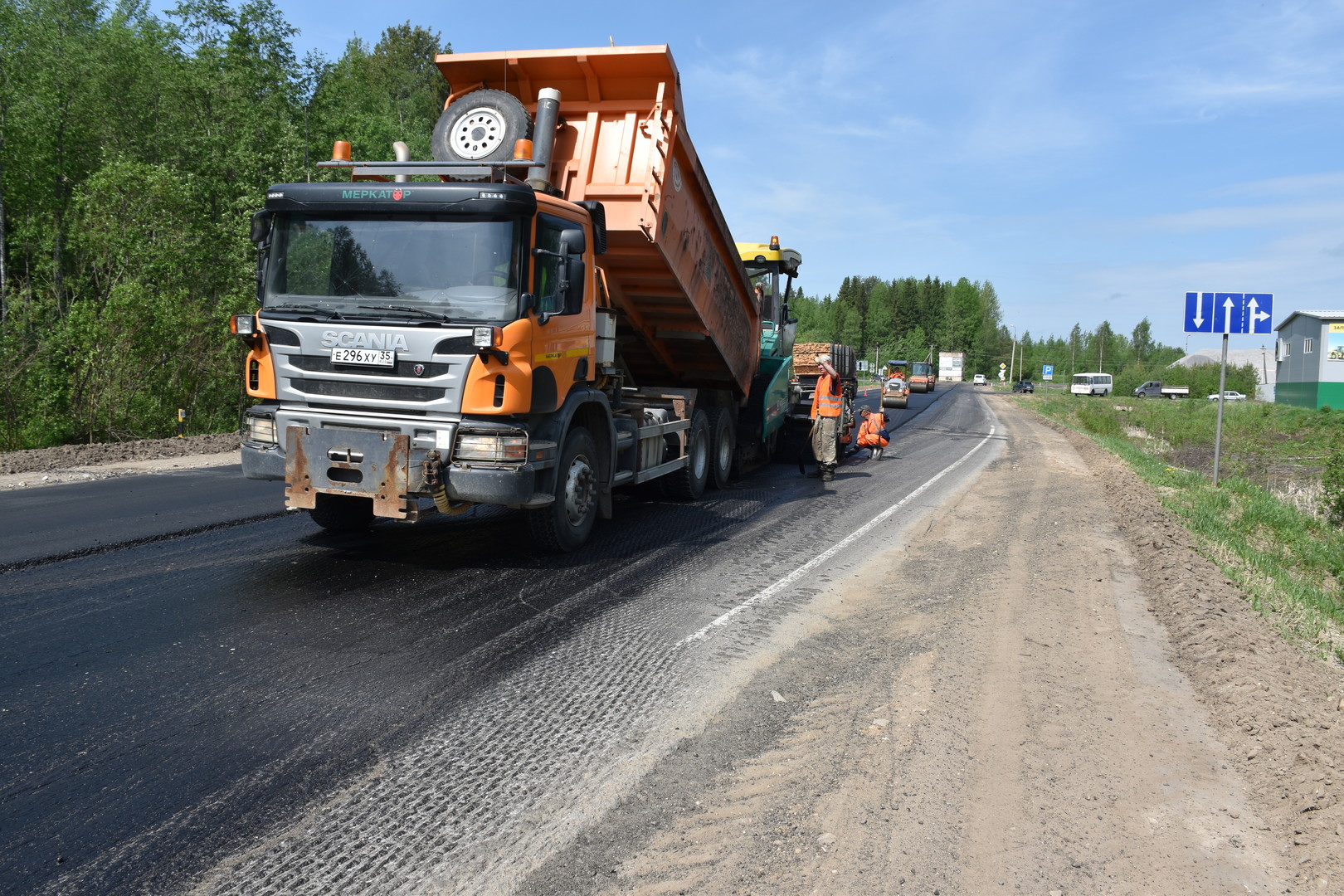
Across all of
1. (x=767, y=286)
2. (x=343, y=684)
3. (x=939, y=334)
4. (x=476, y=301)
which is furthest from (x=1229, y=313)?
(x=939, y=334)

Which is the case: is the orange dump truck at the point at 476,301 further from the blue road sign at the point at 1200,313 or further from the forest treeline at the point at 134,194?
the blue road sign at the point at 1200,313

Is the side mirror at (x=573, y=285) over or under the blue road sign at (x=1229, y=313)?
under

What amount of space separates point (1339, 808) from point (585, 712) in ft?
10.1

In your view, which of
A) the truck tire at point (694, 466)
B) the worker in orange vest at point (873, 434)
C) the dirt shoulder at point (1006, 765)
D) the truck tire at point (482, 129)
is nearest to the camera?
the dirt shoulder at point (1006, 765)

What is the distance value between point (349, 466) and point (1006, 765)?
4620mm

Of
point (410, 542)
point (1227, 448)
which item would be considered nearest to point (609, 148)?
point (410, 542)

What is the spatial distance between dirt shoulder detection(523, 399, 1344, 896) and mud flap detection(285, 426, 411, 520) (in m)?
2.95

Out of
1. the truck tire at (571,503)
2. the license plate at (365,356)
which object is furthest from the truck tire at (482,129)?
the truck tire at (571,503)

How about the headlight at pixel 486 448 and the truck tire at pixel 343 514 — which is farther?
the truck tire at pixel 343 514

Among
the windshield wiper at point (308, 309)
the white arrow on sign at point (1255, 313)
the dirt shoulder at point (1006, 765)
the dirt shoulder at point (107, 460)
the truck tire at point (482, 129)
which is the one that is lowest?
the dirt shoulder at point (1006, 765)

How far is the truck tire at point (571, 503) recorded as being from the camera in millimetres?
7016

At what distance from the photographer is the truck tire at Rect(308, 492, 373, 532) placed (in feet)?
24.3

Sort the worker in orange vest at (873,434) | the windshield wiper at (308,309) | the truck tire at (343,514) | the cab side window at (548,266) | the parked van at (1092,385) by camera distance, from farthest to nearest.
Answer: the parked van at (1092,385) < the worker in orange vest at (873,434) < the truck tire at (343,514) < the cab side window at (548,266) < the windshield wiper at (308,309)

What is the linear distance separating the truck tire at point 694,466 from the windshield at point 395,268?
4.34m
